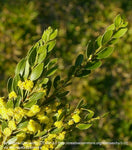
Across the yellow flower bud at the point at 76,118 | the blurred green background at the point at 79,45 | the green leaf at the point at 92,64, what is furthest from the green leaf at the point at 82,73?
the blurred green background at the point at 79,45

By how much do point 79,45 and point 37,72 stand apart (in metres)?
1.78

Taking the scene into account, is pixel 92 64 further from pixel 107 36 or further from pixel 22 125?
pixel 22 125

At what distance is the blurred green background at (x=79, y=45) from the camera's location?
2146mm

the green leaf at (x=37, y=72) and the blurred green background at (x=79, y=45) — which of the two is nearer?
the green leaf at (x=37, y=72)

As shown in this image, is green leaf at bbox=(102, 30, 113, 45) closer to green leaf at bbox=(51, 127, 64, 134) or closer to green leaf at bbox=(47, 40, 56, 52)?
green leaf at bbox=(47, 40, 56, 52)

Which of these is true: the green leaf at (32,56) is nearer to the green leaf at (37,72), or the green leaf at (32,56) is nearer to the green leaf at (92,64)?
the green leaf at (37,72)

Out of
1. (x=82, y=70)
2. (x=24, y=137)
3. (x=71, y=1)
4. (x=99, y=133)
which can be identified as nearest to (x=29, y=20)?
(x=71, y=1)

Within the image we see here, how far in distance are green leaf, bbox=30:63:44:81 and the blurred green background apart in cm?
124

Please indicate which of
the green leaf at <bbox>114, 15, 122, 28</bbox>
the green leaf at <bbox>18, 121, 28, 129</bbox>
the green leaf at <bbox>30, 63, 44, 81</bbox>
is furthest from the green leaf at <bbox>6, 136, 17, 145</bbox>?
the green leaf at <bbox>114, 15, 122, 28</bbox>

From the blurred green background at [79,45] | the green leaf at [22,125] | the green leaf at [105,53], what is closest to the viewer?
the green leaf at [22,125]

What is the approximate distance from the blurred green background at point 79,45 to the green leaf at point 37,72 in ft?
4.06

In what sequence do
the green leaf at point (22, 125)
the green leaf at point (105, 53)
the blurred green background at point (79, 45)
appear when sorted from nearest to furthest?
the green leaf at point (22, 125), the green leaf at point (105, 53), the blurred green background at point (79, 45)

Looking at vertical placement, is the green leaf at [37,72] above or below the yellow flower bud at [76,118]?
above

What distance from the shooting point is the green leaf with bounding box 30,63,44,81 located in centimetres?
63
